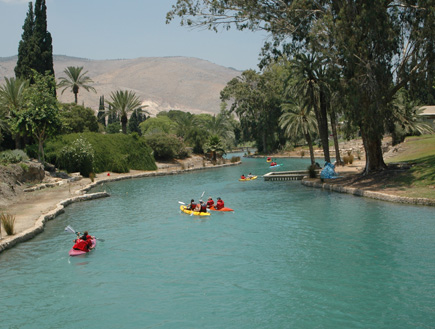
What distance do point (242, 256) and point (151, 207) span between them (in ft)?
48.4

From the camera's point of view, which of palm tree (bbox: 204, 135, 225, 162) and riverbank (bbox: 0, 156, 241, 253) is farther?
palm tree (bbox: 204, 135, 225, 162)

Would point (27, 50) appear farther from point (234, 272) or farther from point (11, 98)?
point (234, 272)

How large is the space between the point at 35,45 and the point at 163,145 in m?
23.2

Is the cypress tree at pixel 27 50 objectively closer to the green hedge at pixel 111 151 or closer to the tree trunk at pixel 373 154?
the green hedge at pixel 111 151

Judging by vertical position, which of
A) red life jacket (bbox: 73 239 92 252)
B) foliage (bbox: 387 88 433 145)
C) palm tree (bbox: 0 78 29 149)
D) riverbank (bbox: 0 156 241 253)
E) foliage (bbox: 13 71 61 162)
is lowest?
red life jacket (bbox: 73 239 92 252)

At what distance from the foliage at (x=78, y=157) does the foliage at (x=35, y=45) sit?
15.1 metres

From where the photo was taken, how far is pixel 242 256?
17719 mm

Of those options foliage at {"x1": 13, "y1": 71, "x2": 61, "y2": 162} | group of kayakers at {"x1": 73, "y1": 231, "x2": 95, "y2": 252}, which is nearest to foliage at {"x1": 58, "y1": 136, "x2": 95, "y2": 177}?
foliage at {"x1": 13, "y1": 71, "x2": 61, "y2": 162}

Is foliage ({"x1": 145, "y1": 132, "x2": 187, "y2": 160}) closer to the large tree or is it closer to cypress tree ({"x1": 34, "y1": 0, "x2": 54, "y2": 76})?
cypress tree ({"x1": 34, "y1": 0, "x2": 54, "y2": 76})

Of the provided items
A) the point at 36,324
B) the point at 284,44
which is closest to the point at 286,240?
the point at 36,324

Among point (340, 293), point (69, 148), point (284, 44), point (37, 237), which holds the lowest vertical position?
point (340, 293)

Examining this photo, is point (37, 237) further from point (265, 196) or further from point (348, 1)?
point (348, 1)

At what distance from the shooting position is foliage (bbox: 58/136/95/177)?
49.2 m

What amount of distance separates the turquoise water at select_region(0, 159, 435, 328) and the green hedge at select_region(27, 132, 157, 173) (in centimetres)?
2436
